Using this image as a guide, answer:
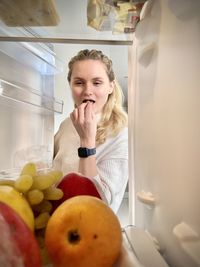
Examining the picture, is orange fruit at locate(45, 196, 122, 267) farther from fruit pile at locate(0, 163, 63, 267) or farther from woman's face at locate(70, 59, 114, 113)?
woman's face at locate(70, 59, 114, 113)

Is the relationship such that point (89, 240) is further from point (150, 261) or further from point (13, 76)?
point (13, 76)

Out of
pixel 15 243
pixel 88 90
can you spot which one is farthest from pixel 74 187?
pixel 88 90

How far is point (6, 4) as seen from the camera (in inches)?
23.1

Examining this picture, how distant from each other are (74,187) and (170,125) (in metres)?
0.20

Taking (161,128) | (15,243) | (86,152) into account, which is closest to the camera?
(15,243)

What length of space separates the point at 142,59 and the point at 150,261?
46cm

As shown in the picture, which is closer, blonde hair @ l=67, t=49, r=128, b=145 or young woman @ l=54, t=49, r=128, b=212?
young woman @ l=54, t=49, r=128, b=212

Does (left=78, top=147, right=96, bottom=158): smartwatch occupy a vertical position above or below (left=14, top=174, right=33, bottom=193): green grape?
above

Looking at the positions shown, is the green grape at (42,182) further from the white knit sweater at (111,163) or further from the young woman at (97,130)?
the white knit sweater at (111,163)

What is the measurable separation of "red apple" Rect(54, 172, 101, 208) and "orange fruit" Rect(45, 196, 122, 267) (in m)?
0.10

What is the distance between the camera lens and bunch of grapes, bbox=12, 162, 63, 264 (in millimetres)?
383

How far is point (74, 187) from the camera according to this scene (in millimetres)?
448

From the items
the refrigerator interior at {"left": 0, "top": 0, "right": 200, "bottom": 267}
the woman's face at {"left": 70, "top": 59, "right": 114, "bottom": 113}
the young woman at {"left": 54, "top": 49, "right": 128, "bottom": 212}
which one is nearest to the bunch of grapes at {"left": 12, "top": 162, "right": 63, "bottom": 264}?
the refrigerator interior at {"left": 0, "top": 0, "right": 200, "bottom": 267}

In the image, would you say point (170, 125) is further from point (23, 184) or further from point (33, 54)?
point (33, 54)
